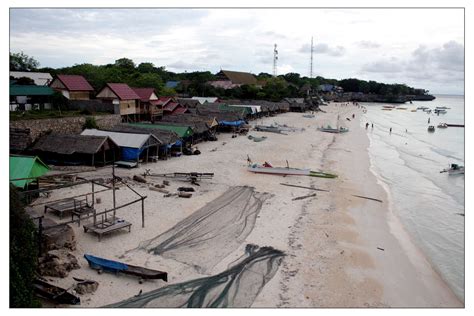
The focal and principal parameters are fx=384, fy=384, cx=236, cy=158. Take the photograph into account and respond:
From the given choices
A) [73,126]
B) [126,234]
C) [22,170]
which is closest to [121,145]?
[73,126]

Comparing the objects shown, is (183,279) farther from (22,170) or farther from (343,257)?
(22,170)

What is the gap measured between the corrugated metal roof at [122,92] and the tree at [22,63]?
24.7 m

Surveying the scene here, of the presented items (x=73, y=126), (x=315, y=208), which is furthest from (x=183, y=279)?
(x=73, y=126)

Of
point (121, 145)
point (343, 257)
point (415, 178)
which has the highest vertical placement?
point (121, 145)

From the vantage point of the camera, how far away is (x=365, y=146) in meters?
43.1

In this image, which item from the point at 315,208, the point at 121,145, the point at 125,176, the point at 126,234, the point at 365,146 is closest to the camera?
the point at 126,234

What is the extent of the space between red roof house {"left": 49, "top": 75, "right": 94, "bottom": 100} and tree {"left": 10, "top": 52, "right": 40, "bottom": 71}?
20290mm

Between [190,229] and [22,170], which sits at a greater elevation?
[22,170]

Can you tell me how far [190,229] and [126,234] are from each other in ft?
8.60

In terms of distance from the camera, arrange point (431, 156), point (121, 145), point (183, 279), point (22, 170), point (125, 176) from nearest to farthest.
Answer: point (183, 279) < point (22, 170) < point (125, 176) < point (121, 145) < point (431, 156)

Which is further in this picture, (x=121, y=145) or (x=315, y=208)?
(x=121, y=145)

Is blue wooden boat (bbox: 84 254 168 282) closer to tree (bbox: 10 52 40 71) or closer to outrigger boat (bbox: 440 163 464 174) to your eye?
outrigger boat (bbox: 440 163 464 174)

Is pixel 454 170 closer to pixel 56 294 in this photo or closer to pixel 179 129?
pixel 179 129

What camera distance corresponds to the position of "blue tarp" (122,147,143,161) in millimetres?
26719
